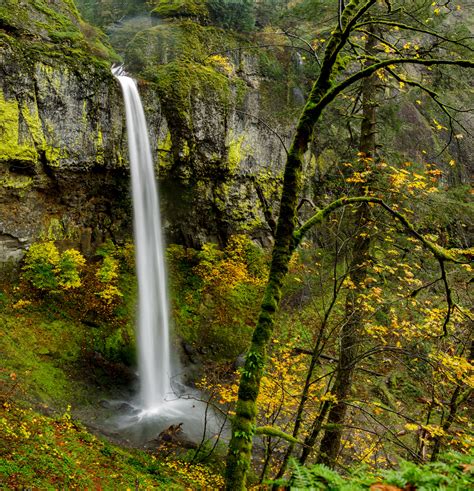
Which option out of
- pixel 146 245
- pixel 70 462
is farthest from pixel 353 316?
pixel 146 245

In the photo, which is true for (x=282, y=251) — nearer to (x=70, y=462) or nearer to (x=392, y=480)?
(x=392, y=480)

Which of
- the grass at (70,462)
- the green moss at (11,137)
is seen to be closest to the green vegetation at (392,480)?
the grass at (70,462)

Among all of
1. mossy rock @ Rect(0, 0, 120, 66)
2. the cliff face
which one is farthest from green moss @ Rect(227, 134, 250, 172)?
mossy rock @ Rect(0, 0, 120, 66)

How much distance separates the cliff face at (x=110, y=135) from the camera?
408 inches

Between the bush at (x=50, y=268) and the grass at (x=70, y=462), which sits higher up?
the bush at (x=50, y=268)

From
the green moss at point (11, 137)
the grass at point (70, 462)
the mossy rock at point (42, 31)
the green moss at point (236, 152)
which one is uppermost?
the mossy rock at point (42, 31)

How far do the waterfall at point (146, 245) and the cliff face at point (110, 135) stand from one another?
36cm

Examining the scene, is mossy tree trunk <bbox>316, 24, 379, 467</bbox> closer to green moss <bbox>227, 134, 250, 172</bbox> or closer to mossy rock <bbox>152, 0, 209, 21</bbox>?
green moss <bbox>227, 134, 250, 172</bbox>

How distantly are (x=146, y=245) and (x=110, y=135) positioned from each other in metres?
3.72

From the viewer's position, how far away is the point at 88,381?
9633 mm

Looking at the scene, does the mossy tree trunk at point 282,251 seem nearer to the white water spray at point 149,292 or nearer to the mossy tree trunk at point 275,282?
the mossy tree trunk at point 275,282

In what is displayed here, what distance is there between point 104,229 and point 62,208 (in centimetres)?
165

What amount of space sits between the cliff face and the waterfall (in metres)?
0.36

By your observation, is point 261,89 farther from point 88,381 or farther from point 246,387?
point 246,387
